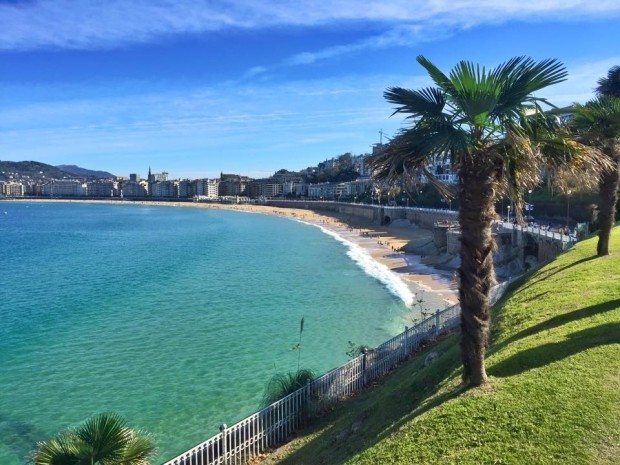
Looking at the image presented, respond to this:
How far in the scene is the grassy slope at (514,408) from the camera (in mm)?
6199

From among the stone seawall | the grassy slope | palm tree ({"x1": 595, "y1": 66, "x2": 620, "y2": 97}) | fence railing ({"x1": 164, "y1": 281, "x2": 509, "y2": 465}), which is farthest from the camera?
the stone seawall

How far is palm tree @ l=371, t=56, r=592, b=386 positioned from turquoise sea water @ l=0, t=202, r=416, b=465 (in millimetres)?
10116

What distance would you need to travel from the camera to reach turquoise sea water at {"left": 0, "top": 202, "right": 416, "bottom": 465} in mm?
16500

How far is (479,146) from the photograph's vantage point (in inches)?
281

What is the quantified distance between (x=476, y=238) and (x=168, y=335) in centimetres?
2116

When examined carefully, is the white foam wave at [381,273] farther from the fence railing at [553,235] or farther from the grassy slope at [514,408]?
the grassy slope at [514,408]

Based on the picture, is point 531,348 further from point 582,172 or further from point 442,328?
point 442,328

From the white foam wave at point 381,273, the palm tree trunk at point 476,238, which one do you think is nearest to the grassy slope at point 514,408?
the palm tree trunk at point 476,238

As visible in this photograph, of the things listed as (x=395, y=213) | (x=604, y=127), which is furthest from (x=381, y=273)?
(x=395, y=213)

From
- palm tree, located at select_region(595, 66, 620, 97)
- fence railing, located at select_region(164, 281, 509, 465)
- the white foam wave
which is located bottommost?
the white foam wave

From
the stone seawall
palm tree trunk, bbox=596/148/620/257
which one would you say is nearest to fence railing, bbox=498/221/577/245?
palm tree trunk, bbox=596/148/620/257

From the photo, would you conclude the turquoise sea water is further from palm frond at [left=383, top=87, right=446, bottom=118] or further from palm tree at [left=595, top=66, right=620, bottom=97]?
palm tree at [left=595, top=66, right=620, bottom=97]

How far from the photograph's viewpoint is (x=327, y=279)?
4109cm

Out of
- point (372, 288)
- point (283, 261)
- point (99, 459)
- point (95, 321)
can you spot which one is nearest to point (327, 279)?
point (372, 288)
